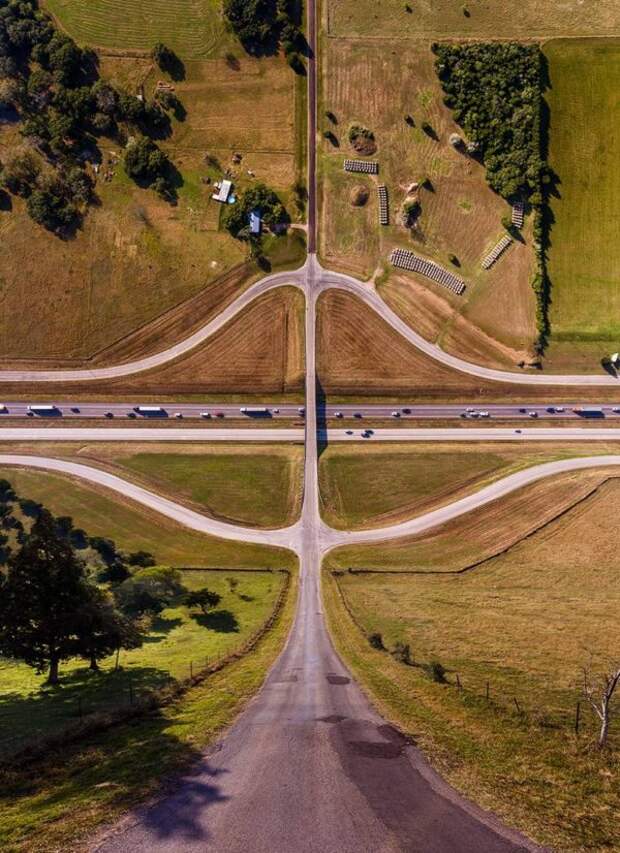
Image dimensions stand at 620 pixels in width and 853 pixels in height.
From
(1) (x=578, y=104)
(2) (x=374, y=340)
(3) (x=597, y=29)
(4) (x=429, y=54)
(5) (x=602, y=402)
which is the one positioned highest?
(3) (x=597, y=29)

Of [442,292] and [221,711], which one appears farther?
[442,292]

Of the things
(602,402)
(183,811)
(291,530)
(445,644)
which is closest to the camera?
(183,811)

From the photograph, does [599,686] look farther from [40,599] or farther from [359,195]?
[359,195]

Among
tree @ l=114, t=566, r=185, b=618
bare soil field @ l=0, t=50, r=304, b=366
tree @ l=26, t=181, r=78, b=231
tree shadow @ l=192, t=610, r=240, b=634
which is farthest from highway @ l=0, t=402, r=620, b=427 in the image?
tree shadow @ l=192, t=610, r=240, b=634

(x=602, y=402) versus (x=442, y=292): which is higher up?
(x=442, y=292)

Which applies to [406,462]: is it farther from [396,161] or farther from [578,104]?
[578,104]

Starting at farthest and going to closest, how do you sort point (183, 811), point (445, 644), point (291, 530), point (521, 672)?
point (291, 530) → point (445, 644) → point (521, 672) → point (183, 811)

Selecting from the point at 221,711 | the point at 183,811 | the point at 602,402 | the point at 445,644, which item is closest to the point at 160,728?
the point at 221,711

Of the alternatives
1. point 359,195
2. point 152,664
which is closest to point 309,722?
point 152,664
